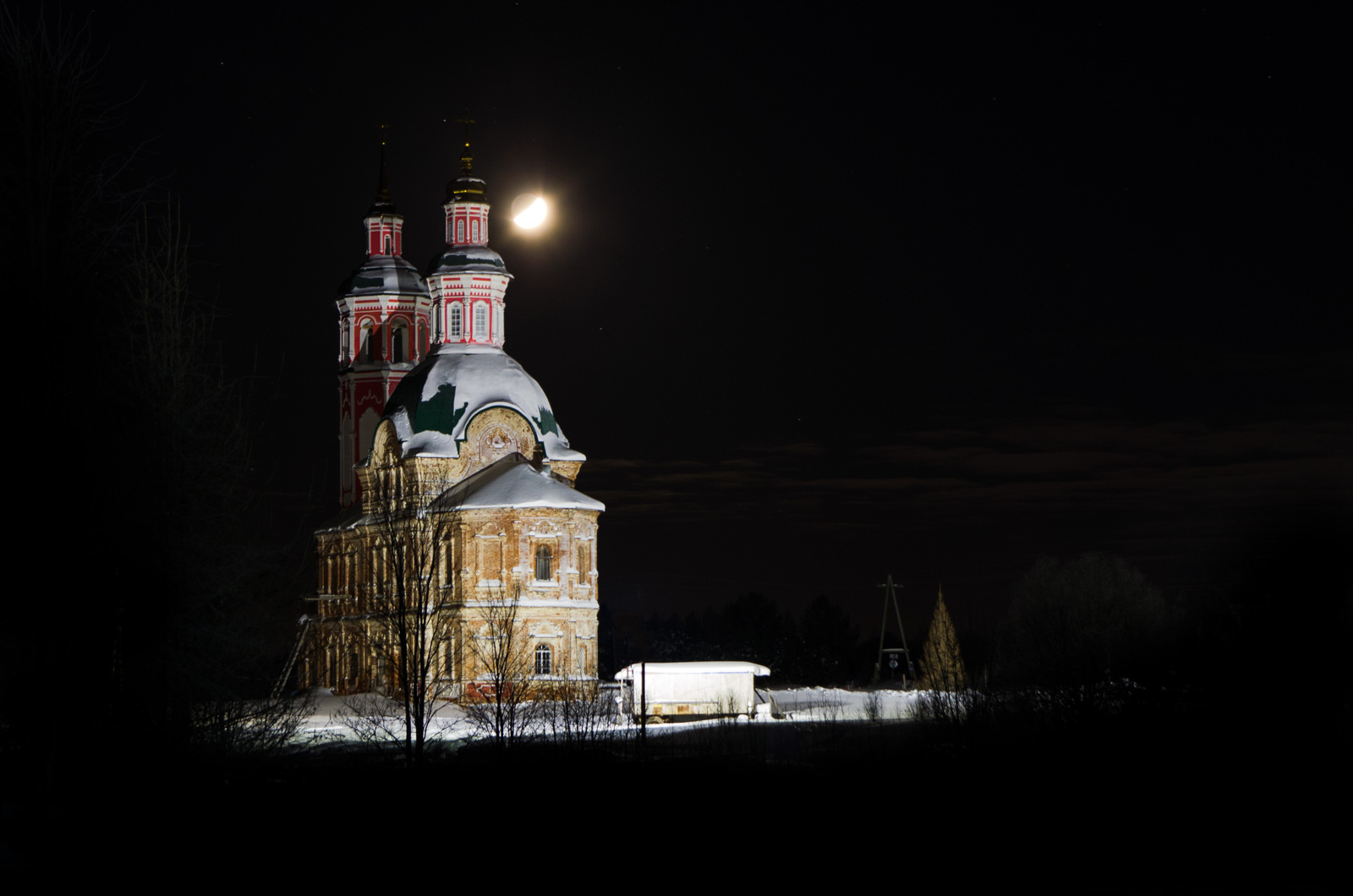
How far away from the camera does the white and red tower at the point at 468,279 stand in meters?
48.9

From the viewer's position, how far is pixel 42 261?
1384 centimetres

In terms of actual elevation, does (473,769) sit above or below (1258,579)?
below

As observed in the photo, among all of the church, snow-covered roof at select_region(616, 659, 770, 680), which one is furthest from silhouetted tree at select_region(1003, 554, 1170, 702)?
the church

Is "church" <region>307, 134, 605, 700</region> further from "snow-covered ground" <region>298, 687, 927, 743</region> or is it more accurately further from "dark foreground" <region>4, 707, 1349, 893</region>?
"dark foreground" <region>4, 707, 1349, 893</region>

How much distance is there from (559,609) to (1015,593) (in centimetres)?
1964

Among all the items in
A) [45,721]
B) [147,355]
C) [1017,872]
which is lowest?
[1017,872]

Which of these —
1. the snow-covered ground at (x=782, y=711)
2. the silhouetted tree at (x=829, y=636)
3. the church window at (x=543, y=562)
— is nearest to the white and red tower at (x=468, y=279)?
the church window at (x=543, y=562)

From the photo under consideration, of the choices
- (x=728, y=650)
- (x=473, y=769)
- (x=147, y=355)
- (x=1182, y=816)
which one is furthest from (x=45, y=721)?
(x=728, y=650)

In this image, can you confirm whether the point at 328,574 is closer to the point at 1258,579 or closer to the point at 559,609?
the point at 559,609

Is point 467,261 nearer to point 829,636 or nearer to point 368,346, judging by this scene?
point 368,346

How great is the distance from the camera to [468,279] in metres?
49.2

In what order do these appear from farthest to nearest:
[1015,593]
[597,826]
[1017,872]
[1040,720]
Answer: [1015,593] < [1040,720] < [597,826] < [1017,872]

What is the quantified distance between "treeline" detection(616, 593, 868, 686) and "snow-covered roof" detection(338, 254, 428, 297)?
29.4 m

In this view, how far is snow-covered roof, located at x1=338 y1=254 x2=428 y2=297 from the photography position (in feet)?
181
